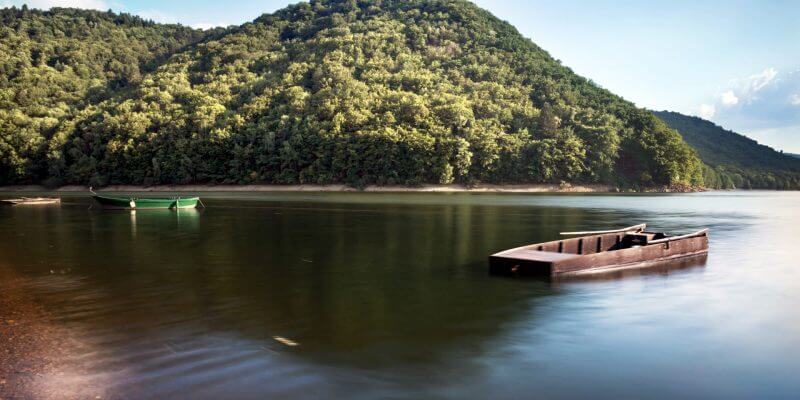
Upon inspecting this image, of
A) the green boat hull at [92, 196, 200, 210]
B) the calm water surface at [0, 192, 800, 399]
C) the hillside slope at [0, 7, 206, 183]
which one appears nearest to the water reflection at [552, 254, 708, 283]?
the calm water surface at [0, 192, 800, 399]

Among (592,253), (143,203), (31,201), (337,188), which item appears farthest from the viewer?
(337,188)

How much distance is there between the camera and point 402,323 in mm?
13250

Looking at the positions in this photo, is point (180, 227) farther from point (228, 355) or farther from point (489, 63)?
point (489, 63)

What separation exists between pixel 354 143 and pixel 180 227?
8056 cm

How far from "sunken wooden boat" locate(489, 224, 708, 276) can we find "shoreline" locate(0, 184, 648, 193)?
291 feet

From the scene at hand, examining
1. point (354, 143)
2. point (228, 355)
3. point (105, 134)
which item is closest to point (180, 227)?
point (228, 355)

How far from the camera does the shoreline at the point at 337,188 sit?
380ft

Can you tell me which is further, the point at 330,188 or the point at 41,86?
the point at 41,86

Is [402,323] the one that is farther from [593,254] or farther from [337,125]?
[337,125]

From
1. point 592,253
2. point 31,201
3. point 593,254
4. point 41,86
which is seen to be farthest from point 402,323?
point 41,86

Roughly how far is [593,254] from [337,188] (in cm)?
10203

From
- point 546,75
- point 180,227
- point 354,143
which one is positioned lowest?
point 180,227

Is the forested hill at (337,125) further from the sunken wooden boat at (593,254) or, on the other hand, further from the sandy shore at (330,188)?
the sunken wooden boat at (593,254)

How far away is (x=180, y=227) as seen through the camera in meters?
39.6
